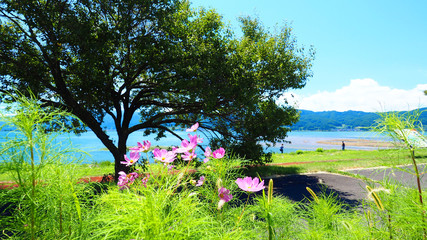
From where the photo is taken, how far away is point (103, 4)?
9.20 meters

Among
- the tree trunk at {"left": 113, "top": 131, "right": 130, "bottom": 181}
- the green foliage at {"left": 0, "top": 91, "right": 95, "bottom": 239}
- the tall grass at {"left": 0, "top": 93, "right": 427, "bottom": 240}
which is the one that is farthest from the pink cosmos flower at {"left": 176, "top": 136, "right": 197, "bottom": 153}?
the tree trunk at {"left": 113, "top": 131, "right": 130, "bottom": 181}

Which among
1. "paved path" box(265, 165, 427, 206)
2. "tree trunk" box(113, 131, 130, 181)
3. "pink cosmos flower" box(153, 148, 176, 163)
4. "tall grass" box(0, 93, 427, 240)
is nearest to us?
"tall grass" box(0, 93, 427, 240)

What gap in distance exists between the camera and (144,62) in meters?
10.5

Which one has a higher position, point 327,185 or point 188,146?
point 188,146

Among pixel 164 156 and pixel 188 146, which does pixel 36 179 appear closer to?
pixel 164 156

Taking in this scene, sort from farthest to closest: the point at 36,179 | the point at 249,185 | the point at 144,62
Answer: the point at 144,62, the point at 249,185, the point at 36,179

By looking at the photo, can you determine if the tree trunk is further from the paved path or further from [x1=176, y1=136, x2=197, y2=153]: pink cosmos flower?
[x1=176, y1=136, x2=197, y2=153]: pink cosmos flower

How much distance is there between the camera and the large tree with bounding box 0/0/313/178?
29.3 ft

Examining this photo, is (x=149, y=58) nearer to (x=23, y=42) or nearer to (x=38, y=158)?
(x=23, y=42)

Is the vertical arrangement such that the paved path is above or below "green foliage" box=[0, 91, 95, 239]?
below

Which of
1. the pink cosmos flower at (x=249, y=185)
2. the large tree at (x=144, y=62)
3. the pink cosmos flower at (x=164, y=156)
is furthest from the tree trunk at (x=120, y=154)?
the pink cosmos flower at (x=249, y=185)

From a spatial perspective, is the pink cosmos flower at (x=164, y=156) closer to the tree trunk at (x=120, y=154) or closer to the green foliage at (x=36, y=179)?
the green foliage at (x=36, y=179)

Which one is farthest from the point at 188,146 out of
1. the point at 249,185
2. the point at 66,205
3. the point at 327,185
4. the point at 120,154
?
the point at 120,154

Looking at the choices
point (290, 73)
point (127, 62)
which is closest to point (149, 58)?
point (127, 62)
